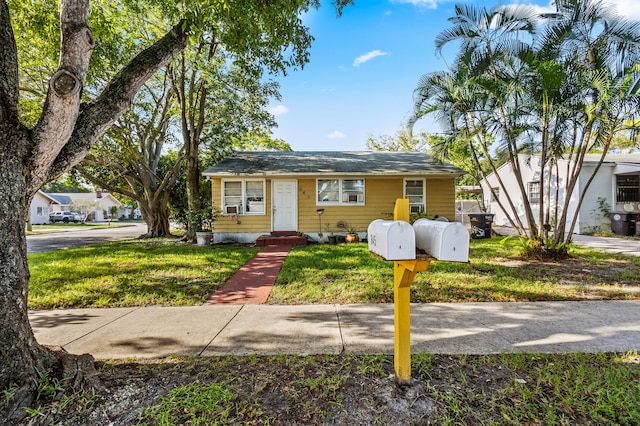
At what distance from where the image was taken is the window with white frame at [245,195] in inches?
453

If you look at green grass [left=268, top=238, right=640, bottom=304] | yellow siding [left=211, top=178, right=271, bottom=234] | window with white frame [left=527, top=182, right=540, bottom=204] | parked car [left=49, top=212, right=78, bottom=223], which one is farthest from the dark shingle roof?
parked car [left=49, top=212, right=78, bottom=223]

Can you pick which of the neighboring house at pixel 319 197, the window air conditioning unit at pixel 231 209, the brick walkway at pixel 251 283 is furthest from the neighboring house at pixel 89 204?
the brick walkway at pixel 251 283

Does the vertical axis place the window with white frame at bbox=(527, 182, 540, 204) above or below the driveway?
above

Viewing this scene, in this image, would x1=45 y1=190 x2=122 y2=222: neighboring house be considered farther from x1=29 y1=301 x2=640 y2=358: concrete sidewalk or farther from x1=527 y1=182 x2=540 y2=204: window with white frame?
x1=527 y1=182 x2=540 y2=204: window with white frame

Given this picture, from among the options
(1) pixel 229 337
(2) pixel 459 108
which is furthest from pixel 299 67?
(1) pixel 229 337

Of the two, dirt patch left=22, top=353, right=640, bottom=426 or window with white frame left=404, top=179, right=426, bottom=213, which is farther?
window with white frame left=404, top=179, right=426, bottom=213

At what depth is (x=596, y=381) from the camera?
2322mm

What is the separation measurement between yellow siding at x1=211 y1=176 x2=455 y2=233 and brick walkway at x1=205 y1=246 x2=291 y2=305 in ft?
10.2

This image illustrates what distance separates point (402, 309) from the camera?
2.24 meters

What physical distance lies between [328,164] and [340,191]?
1478mm

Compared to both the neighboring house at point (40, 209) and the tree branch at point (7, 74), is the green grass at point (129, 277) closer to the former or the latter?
the tree branch at point (7, 74)

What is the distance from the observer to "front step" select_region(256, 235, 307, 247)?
35.1 feet

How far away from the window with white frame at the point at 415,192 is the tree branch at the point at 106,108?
10221 millimetres

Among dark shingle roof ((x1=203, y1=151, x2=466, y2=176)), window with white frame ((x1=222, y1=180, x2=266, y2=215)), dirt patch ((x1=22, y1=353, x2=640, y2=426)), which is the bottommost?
dirt patch ((x1=22, y1=353, x2=640, y2=426))
